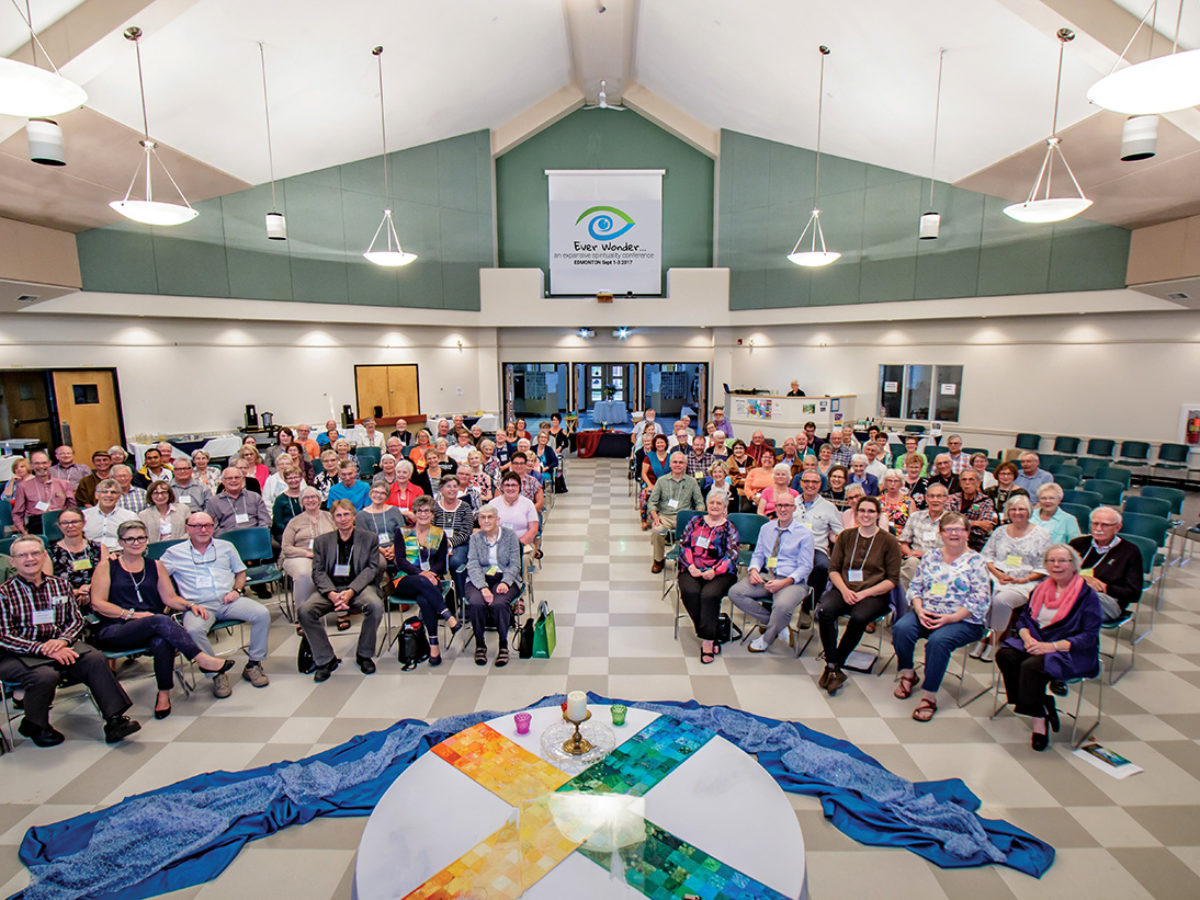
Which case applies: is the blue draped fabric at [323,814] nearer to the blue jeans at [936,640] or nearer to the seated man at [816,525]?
the blue jeans at [936,640]

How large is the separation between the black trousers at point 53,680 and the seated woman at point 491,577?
2.17m

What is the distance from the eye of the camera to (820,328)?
44.2 ft

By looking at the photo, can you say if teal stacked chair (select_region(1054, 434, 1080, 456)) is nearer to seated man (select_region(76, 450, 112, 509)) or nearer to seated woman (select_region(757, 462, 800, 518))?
seated woman (select_region(757, 462, 800, 518))

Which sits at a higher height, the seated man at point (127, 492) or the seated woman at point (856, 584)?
the seated man at point (127, 492)

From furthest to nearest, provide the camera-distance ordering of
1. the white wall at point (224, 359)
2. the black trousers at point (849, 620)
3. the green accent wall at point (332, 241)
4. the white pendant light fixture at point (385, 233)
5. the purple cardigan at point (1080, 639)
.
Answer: the green accent wall at point (332, 241) < the white wall at point (224, 359) < the white pendant light fixture at point (385, 233) < the black trousers at point (849, 620) < the purple cardigan at point (1080, 639)

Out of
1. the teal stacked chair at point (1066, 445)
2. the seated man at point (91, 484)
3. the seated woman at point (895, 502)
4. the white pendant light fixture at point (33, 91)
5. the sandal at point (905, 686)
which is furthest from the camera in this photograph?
the teal stacked chair at point (1066, 445)

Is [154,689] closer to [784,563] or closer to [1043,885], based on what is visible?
[784,563]

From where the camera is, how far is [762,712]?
3.82 meters

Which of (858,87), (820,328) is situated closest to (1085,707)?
(858,87)

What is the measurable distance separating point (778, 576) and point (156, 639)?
4351mm

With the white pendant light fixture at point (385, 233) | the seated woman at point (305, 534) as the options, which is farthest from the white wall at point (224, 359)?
the seated woman at point (305, 534)

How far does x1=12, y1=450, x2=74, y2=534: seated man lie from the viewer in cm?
589

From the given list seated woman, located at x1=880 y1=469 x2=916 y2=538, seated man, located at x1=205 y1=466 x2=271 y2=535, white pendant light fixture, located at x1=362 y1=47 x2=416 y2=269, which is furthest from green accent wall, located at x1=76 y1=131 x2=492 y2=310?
seated woman, located at x1=880 y1=469 x2=916 y2=538

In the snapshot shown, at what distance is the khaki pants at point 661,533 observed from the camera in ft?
20.2
